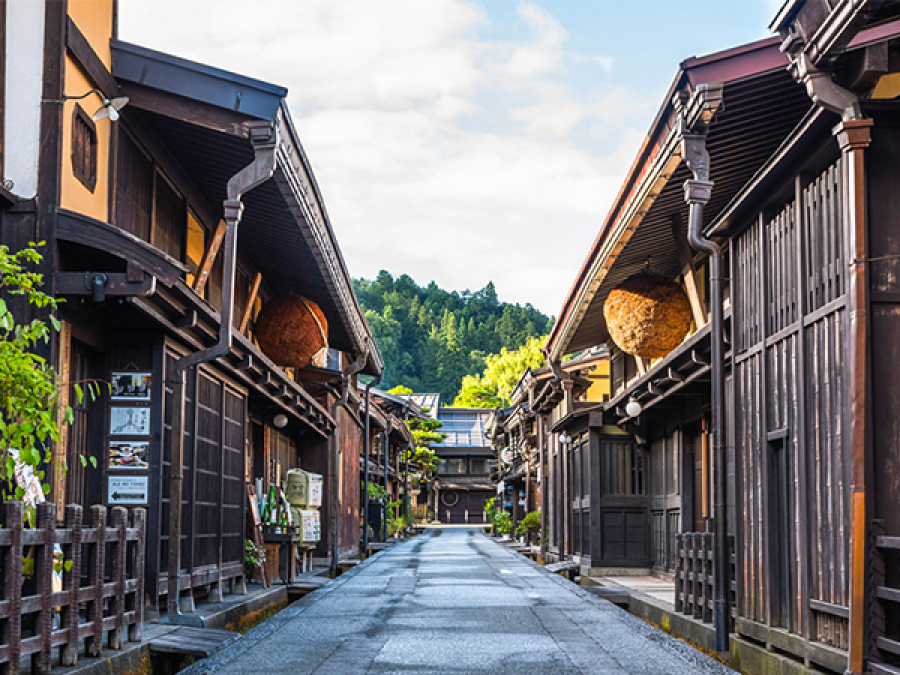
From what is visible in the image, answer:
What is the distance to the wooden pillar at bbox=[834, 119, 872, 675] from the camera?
729 centimetres

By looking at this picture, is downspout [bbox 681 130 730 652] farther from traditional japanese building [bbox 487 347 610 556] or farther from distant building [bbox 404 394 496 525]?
distant building [bbox 404 394 496 525]

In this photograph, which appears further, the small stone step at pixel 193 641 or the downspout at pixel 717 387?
the downspout at pixel 717 387

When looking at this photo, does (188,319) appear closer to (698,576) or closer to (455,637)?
(455,637)

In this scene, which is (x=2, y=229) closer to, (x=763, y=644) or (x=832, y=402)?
(x=832, y=402)

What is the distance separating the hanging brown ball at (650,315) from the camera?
49.7ft

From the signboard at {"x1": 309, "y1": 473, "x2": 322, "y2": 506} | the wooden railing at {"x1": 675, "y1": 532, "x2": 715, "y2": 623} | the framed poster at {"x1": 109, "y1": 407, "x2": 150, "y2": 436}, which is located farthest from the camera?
the signboard at {"x1": 309, "y1": 473, "x2": 322, "y2": 506}

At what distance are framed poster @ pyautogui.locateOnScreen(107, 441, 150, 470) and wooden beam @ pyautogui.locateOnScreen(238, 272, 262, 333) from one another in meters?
6.46

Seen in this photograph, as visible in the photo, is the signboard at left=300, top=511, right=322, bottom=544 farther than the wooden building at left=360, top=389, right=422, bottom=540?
No

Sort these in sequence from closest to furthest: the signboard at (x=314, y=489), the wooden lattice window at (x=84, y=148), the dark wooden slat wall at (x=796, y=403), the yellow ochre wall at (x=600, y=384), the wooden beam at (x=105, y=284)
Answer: the dark wooden slat wall at (x=796, y=403)
the wooden beam at (x=105, y=284)
the wooden lattice window at (x=84, y=148)
the signboard at (x=314, y=489)
the yellow ochre wall at (x=600, y=384)

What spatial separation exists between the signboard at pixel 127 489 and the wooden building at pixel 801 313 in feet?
20.1

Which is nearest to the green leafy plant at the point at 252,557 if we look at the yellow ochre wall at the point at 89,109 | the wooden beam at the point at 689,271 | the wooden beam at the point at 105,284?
the yellow ochre wall at the point at 89,109

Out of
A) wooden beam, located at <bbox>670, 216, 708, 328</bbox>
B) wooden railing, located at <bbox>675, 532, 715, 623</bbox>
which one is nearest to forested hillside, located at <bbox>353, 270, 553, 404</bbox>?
wooden beam, located at <bbox>670, 216, 708, 328</bbox>

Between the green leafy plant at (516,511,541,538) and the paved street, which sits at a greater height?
the paved street

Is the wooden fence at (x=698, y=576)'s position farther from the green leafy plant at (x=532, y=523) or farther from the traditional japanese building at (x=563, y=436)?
the green leafy plant at (x=532, y=523)
